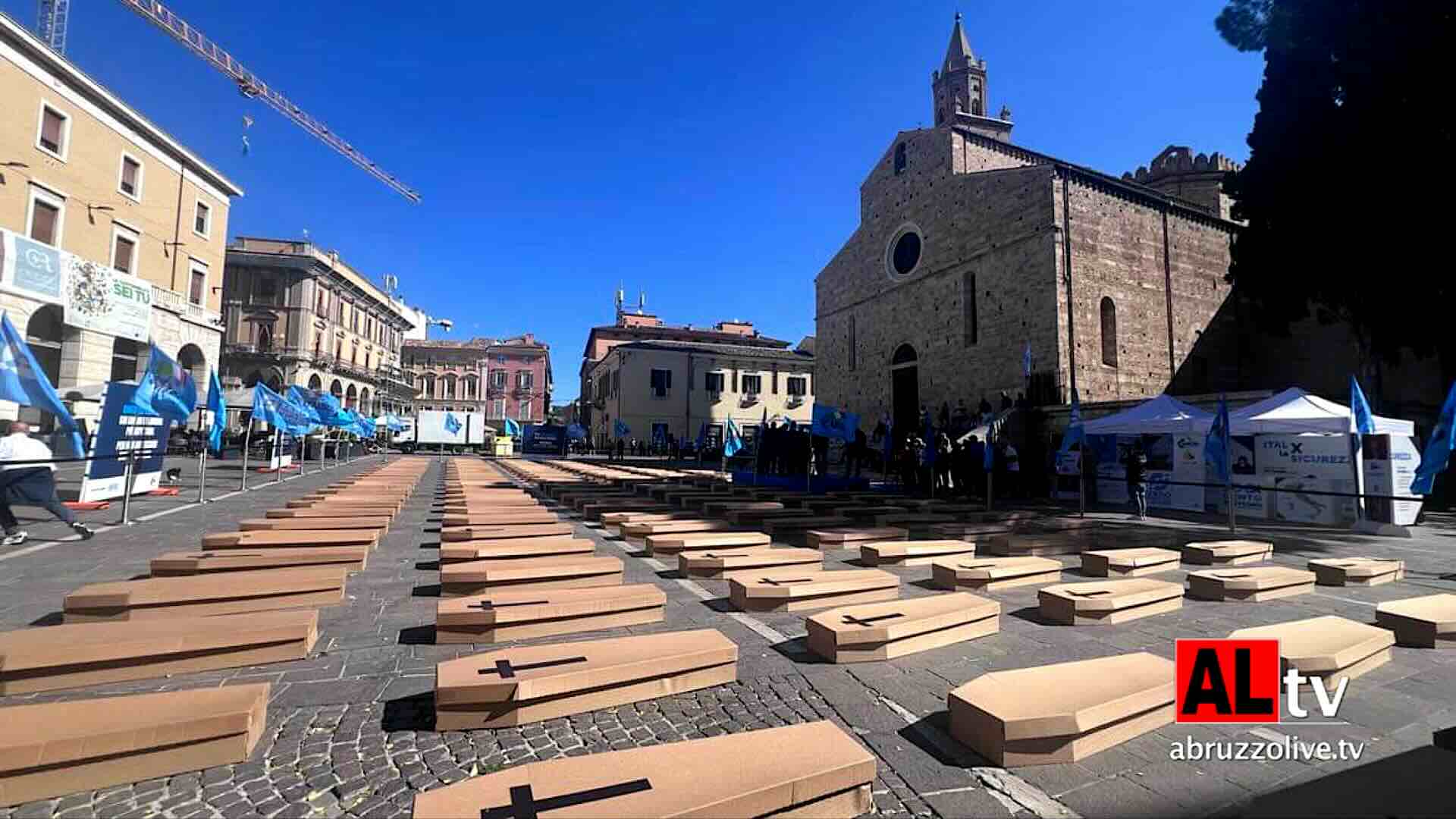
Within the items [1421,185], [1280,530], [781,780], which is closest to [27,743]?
[781,780]

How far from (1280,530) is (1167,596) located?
9.64m

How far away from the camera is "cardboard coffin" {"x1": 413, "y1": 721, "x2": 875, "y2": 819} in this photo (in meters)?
1.96

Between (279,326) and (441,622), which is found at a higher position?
(279,326)

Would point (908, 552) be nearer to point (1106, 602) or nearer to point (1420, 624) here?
point (1106, 602)

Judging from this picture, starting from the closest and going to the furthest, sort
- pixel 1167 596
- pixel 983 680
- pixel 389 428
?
pixel 983 680
pixel 1167 596
pixel 389 428

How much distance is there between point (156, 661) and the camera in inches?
136

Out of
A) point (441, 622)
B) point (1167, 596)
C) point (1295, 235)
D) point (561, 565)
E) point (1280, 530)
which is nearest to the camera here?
point (441, 622)

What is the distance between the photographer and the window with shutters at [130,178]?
90.3ft

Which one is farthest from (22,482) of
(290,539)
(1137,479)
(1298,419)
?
(1298,419)

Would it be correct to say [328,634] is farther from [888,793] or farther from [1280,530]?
[1280,530]

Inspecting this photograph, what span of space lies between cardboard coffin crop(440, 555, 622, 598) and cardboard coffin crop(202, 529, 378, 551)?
1.53 meters

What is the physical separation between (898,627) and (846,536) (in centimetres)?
504

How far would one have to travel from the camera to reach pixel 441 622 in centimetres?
414

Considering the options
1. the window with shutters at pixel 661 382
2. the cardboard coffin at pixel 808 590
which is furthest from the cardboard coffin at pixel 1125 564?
the window with shutters at pixel 661 382
